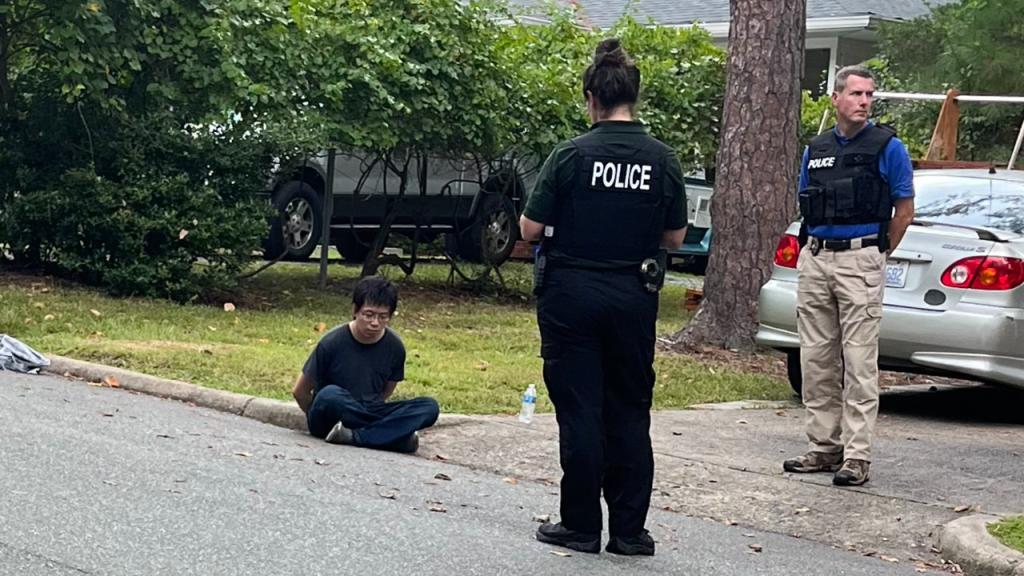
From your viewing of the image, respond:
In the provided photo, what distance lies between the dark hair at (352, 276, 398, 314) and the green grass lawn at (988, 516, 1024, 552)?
9.77 ft

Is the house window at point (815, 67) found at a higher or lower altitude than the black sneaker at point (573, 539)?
higher

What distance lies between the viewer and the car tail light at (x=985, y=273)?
9258 millimetres

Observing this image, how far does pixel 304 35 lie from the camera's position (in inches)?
560

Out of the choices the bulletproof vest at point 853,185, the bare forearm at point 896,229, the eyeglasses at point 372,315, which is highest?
the bulletproof vest at point 853,185

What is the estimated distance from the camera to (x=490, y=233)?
54.0 ft

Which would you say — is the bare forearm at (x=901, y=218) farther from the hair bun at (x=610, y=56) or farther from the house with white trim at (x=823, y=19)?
the house with white trim at (x=823, y=19)

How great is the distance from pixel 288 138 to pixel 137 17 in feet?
5.09

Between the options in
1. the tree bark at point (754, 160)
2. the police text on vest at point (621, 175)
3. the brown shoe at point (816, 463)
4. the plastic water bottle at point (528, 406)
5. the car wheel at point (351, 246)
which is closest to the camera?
the police text on vest at point (621, 175)

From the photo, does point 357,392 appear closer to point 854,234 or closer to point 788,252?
point 854,234

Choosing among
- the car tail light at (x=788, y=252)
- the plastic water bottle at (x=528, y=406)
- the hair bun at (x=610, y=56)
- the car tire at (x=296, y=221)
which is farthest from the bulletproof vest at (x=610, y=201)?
the car tire at (x=296, y=221)

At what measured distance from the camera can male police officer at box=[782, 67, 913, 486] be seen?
754cm

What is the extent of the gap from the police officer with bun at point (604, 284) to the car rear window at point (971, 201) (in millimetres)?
4049

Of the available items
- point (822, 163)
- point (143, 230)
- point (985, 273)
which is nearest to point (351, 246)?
point (143, 230)

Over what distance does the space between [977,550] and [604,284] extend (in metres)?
1.79
